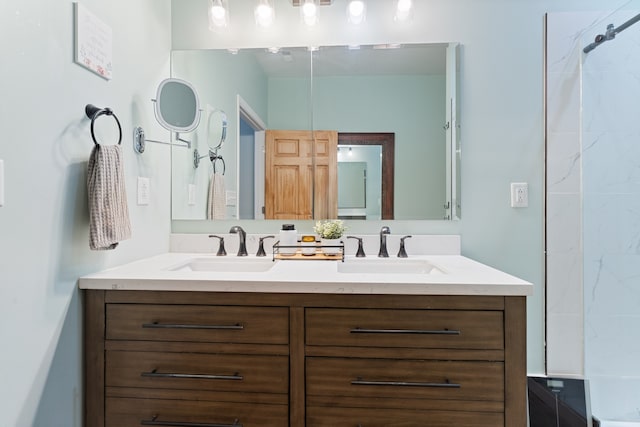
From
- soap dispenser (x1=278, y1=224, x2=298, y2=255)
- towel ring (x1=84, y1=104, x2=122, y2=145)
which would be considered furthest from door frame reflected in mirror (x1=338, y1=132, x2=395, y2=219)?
towel ring (x1=84, y1=104, x2=122, y2=145)

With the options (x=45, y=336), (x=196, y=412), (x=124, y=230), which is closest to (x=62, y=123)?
(x=124, y=230)

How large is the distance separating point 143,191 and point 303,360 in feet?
3.36

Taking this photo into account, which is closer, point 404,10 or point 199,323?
point 199,323

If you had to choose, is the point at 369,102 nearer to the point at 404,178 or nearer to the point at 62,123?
the point at 404,178

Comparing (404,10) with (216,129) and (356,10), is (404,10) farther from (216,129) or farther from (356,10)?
(216,129)

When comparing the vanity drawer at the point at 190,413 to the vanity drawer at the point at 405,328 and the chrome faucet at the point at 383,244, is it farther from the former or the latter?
the chrome faucet at the point at 383,244

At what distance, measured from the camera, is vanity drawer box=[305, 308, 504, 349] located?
1045mm

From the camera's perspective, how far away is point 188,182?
1.79 metres

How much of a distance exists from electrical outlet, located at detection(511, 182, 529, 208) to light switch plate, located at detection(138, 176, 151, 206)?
5.67ft

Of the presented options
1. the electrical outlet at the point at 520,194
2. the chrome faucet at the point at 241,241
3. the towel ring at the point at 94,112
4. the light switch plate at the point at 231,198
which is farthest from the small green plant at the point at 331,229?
the towel ring at the point at 94,112

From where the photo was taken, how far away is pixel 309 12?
5.59 feet

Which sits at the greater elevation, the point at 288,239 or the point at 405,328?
the point at 288,239

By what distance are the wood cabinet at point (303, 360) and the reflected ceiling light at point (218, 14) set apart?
1.38 meters

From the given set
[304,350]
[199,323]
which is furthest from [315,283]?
[199,323]
